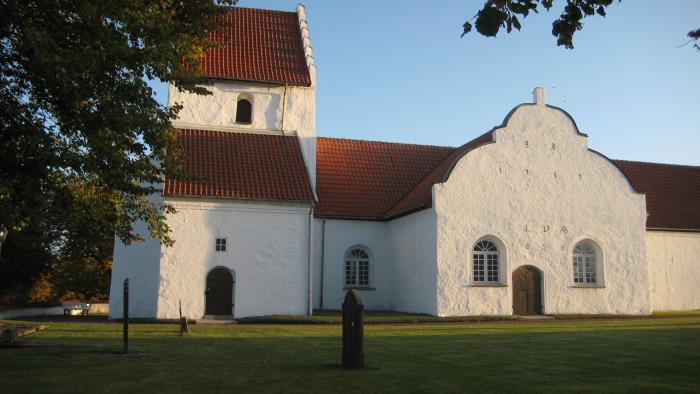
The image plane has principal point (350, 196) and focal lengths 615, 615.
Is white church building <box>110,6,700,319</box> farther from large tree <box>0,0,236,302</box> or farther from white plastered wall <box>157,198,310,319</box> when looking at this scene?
Answer: large tree <box>0,0,236,302</box>

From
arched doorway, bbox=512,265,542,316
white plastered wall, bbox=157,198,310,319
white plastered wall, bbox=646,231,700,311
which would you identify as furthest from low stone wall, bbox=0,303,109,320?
white plastered wall, bbox=646,231,700,311

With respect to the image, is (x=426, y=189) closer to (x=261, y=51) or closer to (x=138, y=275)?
(x=261, y=51)

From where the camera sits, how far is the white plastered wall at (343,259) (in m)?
Answer: 25.4

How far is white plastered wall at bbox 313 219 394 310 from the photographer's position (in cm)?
2538

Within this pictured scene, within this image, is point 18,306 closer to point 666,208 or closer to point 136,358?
point 136,358

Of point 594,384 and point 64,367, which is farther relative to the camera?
point 64,367

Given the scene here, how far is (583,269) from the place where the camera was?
2517 cm

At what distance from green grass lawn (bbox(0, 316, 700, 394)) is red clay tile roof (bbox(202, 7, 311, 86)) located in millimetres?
12978

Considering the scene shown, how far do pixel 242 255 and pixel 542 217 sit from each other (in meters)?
11.8

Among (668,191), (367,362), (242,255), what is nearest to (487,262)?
Answer: (242,255)

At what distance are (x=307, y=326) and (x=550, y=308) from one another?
34.1 feet

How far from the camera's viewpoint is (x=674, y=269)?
2831 cm

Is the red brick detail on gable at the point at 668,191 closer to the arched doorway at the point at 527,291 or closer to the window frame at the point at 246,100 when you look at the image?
the arched doorway at the point at 527,291

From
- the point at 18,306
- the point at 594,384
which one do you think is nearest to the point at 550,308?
Answer: the point at 594,384
